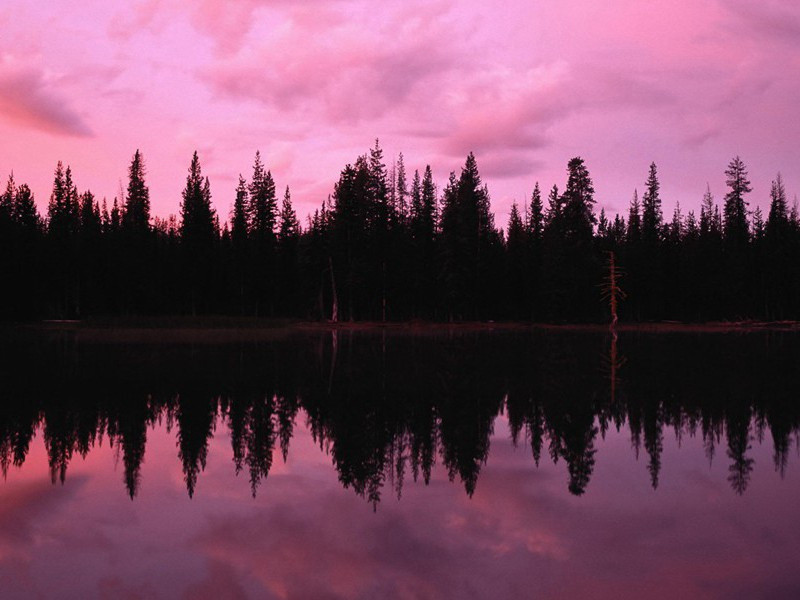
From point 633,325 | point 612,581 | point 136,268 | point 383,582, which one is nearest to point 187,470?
point 383,582

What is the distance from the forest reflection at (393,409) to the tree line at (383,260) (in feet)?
172

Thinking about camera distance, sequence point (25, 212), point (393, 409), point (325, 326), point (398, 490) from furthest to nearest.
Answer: point (25, 212) → point (325, 326) → point (393, 409) → point (398, 490)

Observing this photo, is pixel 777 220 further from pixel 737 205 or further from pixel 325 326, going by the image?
pixel 325 326

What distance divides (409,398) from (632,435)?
6722 millimetres

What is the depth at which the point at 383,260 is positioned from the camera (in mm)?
85188

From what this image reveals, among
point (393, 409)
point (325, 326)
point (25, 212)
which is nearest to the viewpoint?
point (393, 409)

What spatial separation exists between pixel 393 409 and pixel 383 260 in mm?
67824

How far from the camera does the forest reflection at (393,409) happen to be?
42.1 feet

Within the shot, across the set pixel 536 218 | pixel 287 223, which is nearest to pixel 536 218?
pixel 536 218

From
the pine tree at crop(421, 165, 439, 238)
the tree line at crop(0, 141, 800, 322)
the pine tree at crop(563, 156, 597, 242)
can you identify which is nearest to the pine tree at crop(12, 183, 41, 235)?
the tree line at crop(0, 141, 800, 322)

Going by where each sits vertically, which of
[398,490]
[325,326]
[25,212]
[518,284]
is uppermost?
[25,212]

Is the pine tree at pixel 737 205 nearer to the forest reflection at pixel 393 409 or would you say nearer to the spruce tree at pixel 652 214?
the spruce tree at pixel 652 214

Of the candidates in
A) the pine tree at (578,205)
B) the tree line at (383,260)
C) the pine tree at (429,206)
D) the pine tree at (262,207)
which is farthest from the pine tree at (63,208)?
the pine tree at (578,205)

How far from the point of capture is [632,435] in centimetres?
1509
